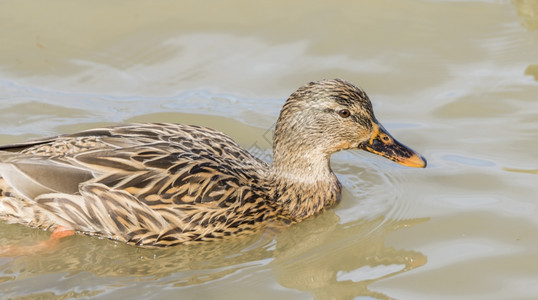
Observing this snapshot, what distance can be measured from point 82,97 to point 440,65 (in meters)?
4.09

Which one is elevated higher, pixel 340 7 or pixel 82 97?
pixel 340 7

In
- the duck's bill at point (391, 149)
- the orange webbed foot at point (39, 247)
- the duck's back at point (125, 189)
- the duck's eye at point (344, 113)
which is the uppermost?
the duck's eye at point (344, 113)

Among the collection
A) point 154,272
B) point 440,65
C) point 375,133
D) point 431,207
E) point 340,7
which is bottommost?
point 154,272

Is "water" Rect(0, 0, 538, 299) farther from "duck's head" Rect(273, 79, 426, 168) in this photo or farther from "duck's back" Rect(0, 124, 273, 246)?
"duck's head" Rect(273, 79, 426, 168)

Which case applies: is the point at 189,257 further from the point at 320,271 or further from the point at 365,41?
the point at 365,41

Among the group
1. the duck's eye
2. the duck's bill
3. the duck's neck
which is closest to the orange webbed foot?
the duck's neck

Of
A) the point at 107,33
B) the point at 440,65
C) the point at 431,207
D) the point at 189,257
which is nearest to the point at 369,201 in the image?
the point at 431,207

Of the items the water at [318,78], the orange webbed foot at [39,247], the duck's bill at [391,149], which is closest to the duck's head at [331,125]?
the duck's bill at [391,149]

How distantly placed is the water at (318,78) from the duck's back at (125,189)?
0.17 metres

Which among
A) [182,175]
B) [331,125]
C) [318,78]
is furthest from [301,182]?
[318,78]

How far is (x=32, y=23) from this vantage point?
10258 mm

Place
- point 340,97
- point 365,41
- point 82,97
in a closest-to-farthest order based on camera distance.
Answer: point 340,97, point 82,97, point 365,41

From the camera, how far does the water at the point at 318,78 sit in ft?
21.1

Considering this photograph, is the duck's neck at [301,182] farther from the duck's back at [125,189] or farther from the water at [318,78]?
the duck's back at [125,189]
